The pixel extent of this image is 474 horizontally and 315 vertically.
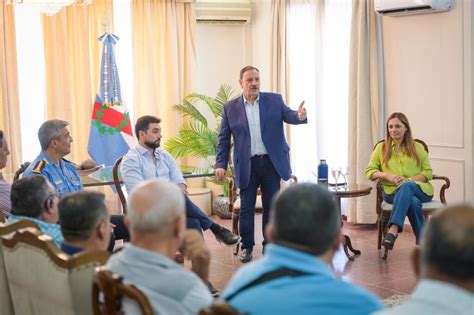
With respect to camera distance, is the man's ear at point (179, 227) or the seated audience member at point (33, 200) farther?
the seated audience member at point (33, 200)

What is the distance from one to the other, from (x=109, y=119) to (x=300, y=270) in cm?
626

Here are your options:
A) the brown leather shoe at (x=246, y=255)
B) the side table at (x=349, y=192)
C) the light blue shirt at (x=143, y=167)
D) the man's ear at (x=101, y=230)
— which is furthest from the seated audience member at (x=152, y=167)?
the man's ear at (x=101, y=230)

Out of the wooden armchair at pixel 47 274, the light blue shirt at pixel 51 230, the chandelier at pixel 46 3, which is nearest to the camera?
the wooden armchair at pixel 47 274

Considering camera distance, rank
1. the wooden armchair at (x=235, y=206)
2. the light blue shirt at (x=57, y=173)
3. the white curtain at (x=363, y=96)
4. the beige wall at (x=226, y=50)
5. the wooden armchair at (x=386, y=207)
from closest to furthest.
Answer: the light blue shirt at (x=57, y=173) → the wooden armchair at (x=386, y=207) → the wooden armchair at (x=235, y=206) → the white curtain at (x=363, y=96) → the beige wall at (x=226, y=50)

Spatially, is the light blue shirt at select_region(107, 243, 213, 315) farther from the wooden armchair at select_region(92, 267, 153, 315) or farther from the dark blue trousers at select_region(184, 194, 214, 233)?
the dark blue trousers at select_region(184, 194, 214, 233)

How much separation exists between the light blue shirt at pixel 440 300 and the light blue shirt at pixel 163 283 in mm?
751

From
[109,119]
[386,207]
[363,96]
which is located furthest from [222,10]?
[386,207]

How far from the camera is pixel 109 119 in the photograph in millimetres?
7949

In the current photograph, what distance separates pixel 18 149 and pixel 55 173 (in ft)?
10.7

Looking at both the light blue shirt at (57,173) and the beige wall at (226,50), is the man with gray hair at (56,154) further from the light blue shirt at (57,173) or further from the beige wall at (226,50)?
the beige wall at (226,50)

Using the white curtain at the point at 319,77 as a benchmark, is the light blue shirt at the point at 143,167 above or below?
below

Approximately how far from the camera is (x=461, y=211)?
1657mm

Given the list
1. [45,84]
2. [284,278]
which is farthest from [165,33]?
[284,278]

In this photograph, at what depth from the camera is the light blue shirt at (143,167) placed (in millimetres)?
5285
